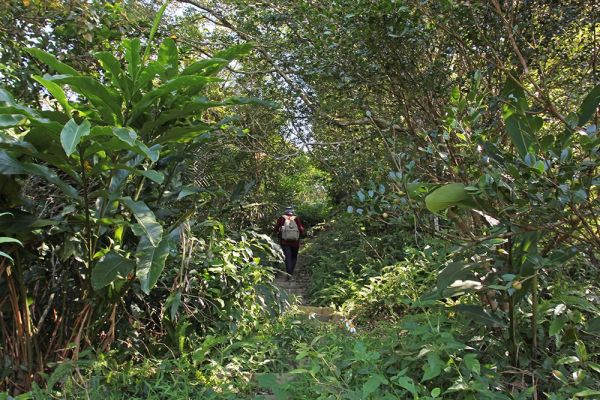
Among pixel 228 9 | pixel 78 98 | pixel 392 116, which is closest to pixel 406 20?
pixel 392 116

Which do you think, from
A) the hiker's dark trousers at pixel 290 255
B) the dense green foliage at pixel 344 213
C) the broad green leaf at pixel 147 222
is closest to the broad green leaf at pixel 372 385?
the dense green foliage at pixel 344 213

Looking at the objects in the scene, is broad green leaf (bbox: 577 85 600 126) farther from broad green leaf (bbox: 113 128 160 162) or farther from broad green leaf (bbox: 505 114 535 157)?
broad green leaf (bbox: 113 128 160 162)

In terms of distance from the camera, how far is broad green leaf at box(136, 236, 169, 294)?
218 centimetres

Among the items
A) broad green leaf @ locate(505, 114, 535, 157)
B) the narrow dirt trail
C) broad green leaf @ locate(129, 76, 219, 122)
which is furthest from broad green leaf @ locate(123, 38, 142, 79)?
the narrow dirt trail

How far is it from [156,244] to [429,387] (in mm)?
1512

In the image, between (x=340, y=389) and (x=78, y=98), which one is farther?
(x=78, y=98)

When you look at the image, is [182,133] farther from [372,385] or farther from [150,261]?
[372,385]

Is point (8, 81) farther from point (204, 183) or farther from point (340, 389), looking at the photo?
point (340, 389)

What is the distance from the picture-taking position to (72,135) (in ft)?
6.53

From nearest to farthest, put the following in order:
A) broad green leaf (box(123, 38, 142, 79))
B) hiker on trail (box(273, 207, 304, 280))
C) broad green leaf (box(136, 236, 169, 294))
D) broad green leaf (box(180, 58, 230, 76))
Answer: broad green leaf (box(136, 236, 169, 294))
broad green leaf (box(123, 38, 142, 79))
broad green leaf (box(180, 58, 230, 76))
hiker on trail (box(273, 207, 304, 280))

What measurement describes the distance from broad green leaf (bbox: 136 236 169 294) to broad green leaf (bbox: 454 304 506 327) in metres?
1.52

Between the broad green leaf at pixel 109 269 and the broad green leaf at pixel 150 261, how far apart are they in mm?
127

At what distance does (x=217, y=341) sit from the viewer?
110 inches

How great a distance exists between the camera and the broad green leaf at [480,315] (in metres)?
2.37
